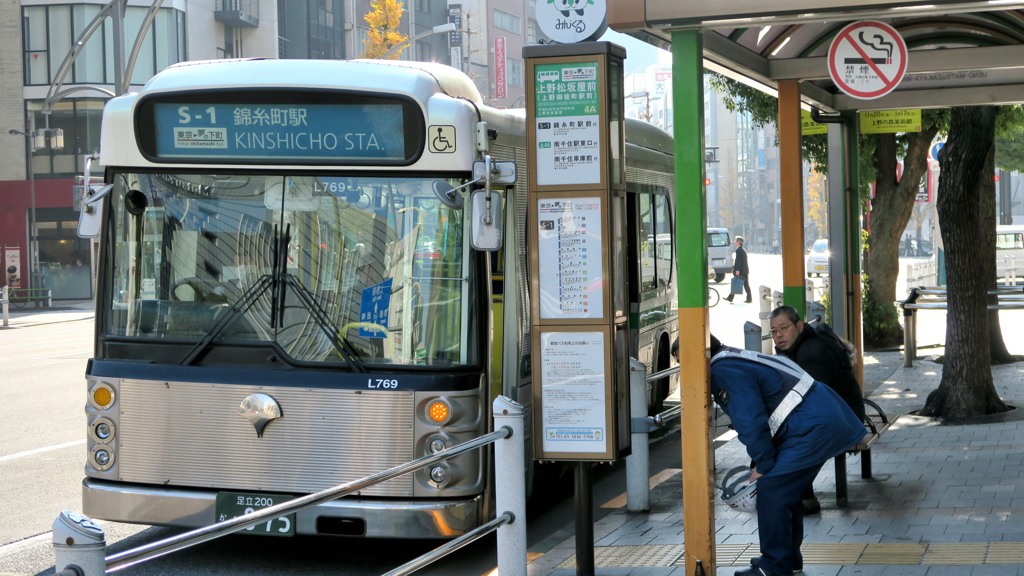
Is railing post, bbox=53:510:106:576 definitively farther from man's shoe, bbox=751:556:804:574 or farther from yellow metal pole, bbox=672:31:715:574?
man's shoe, bbox=751:556:804:574

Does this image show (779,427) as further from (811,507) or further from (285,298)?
(285,298)

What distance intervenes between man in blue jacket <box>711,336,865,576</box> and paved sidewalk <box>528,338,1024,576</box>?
51cm

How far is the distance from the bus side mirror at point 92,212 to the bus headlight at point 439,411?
2236 mm

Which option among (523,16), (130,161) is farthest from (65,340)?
(523,16)

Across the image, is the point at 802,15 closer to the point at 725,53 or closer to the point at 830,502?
the point at 725,53

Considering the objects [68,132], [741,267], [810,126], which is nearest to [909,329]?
[810,126]

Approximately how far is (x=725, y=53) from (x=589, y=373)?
2834 millimetres

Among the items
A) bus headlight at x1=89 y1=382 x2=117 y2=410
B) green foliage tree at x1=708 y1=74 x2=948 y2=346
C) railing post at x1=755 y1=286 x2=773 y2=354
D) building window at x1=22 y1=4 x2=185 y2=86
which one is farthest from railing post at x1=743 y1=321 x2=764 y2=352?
building window at x1=22 y1=4 x2=185 y2=86

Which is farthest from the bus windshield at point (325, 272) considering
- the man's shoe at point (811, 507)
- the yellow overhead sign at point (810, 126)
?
the yellow overhead sign at point (810, 126)

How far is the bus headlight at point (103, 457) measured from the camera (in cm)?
743

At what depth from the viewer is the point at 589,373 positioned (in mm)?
6121

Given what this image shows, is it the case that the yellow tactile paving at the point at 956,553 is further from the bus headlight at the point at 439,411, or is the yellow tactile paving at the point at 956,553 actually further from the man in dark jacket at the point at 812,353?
the bus headlight at the point at 439,411

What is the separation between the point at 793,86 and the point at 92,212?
17.5 ft

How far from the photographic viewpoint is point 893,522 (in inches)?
301
